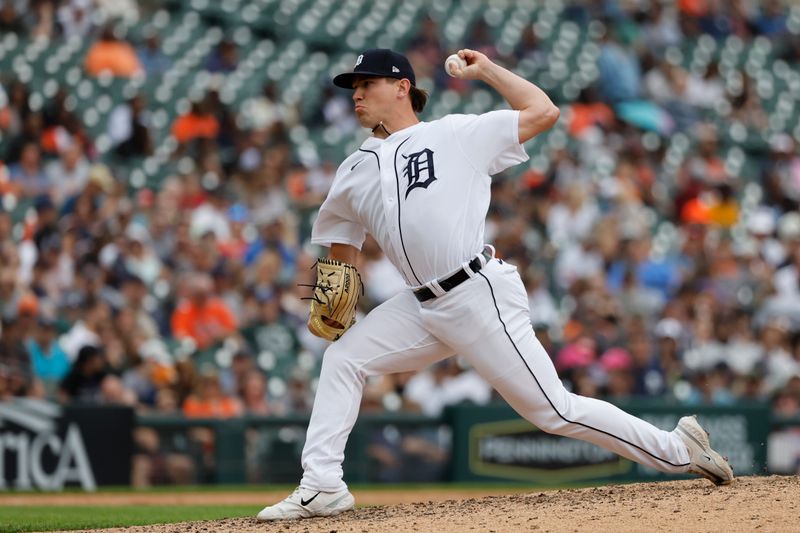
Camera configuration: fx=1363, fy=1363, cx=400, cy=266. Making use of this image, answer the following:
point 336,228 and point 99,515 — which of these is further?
point 99,515

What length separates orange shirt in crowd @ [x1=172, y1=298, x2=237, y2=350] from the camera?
1051 centimetres

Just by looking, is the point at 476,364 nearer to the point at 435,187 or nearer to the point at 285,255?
the point at 435,187

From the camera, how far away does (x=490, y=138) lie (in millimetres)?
5340

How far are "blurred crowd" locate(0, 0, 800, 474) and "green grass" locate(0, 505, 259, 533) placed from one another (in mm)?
1774

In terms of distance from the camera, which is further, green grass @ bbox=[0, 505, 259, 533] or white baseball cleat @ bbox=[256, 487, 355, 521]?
green grass @ bbox=[0, 505, 259, 533]

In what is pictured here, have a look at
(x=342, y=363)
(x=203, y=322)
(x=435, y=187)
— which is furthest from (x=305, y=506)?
(x=203, y=322)

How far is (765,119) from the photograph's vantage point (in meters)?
17.2

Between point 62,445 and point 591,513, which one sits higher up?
point 62,445

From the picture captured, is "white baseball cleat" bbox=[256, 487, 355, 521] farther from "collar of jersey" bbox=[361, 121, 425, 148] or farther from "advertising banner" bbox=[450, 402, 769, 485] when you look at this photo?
"advertising banner" bbox=[450, 402, 769, 485]

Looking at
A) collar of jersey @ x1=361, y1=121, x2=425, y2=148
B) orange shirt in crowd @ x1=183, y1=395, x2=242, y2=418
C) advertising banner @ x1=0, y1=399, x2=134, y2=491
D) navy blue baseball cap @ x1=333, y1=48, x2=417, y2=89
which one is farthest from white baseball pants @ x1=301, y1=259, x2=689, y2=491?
orange shirt in crowd @ x1=183, y1=395, x2=242, y2=418

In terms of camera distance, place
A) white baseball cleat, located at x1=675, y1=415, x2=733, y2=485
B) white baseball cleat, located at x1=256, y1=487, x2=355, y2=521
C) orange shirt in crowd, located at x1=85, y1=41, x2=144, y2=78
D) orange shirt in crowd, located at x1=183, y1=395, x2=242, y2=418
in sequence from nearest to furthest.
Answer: white baseball cleat, located at x1=256, y1=487, x2=355, y2=521, white baseball cleat, located at x1=675, y1=415, x2=733, y2=485, orange shirt in crowd, located at x1=183, y1=395, x2=242, y2=418, orange shirt in crowd, located at x1=85, y1=41, x2=144, y2=78

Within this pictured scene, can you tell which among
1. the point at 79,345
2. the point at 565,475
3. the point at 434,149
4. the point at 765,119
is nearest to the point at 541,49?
the point at 765,119

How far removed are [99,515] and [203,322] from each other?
3.36 metres

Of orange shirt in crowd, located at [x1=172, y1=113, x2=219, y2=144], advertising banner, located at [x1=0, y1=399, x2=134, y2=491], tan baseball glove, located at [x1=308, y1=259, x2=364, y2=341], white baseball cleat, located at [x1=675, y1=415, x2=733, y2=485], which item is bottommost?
white baseball cleat, located at [x1=675, y1=415, x2=733, y2=485]
